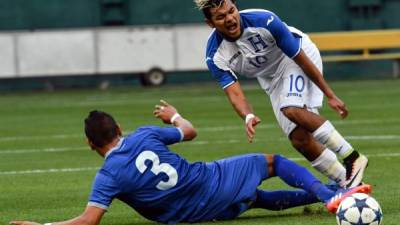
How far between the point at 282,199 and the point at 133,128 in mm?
10941

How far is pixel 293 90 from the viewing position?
11.0 meters

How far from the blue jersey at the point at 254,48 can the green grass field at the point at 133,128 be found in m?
1.35

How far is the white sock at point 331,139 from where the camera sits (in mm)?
10812

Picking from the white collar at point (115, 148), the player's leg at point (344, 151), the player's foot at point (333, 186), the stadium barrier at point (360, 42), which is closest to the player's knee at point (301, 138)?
the player's leg at point (344, 151)

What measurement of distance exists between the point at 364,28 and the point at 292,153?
22.3 meters

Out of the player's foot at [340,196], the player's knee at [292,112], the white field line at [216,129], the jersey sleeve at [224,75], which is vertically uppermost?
the jersey sleeve at [224,75]

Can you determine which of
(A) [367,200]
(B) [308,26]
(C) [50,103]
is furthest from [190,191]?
(B) [308,26]

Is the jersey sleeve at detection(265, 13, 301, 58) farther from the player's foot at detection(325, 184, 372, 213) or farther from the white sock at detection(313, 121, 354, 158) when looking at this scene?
the player's foot at detection(325, 184, 372, 213)

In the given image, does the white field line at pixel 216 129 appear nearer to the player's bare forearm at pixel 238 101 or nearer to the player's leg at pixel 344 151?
the player's bare forearm at pixel 238 101

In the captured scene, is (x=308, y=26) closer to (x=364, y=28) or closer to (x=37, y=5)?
(x=364, y=28)

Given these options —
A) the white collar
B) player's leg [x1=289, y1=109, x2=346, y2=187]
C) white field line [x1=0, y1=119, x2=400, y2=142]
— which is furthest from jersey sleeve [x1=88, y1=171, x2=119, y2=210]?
white field line [x1=0, y1=119, x2=400, y2=142]

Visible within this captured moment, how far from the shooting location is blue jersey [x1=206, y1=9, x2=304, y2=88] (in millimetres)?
10781

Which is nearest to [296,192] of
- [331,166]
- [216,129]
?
[331,166]

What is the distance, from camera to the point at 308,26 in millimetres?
37719
